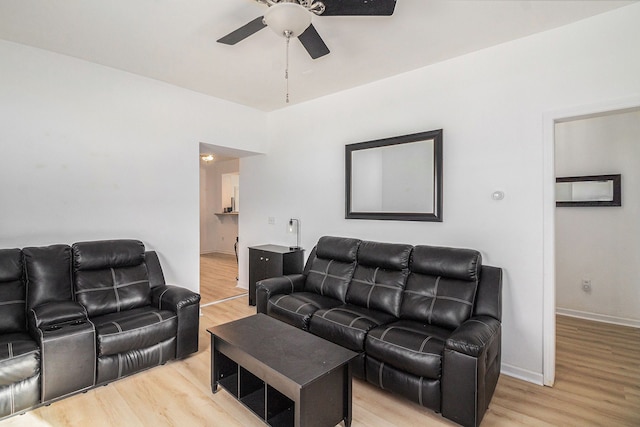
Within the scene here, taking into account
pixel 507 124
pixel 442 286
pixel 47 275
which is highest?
pixel 507 124

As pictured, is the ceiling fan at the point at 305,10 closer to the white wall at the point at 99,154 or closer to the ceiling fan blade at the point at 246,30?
the ceiling fan blade at the point at 246,30

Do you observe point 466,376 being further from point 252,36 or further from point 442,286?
point 252,36

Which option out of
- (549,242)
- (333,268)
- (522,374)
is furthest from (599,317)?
(333,268)

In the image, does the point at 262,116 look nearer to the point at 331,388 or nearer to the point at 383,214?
the point at 383,214

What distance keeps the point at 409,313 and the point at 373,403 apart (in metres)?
0.75

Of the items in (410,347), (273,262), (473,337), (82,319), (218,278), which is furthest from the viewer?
(218,278)

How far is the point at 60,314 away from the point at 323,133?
3159 millimetres

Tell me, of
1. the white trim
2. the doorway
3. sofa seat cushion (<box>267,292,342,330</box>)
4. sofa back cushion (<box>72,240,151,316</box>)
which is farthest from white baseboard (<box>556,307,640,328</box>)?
the doorway

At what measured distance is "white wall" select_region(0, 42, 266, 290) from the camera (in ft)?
8.90

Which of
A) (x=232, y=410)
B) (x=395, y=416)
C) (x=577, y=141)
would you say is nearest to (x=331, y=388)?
(x=395, y=416)

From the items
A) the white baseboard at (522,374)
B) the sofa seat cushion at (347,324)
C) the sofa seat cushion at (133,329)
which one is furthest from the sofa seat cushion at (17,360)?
the white baseboard at (522,374)

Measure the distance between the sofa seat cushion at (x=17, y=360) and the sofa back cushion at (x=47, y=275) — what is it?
43 centimetres

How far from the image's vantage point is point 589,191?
146 inches

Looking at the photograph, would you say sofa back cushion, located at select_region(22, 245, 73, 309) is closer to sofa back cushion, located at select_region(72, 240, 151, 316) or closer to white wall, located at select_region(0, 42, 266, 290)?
sofa back cushion, located at select_region(72, 240, 151, 316)
